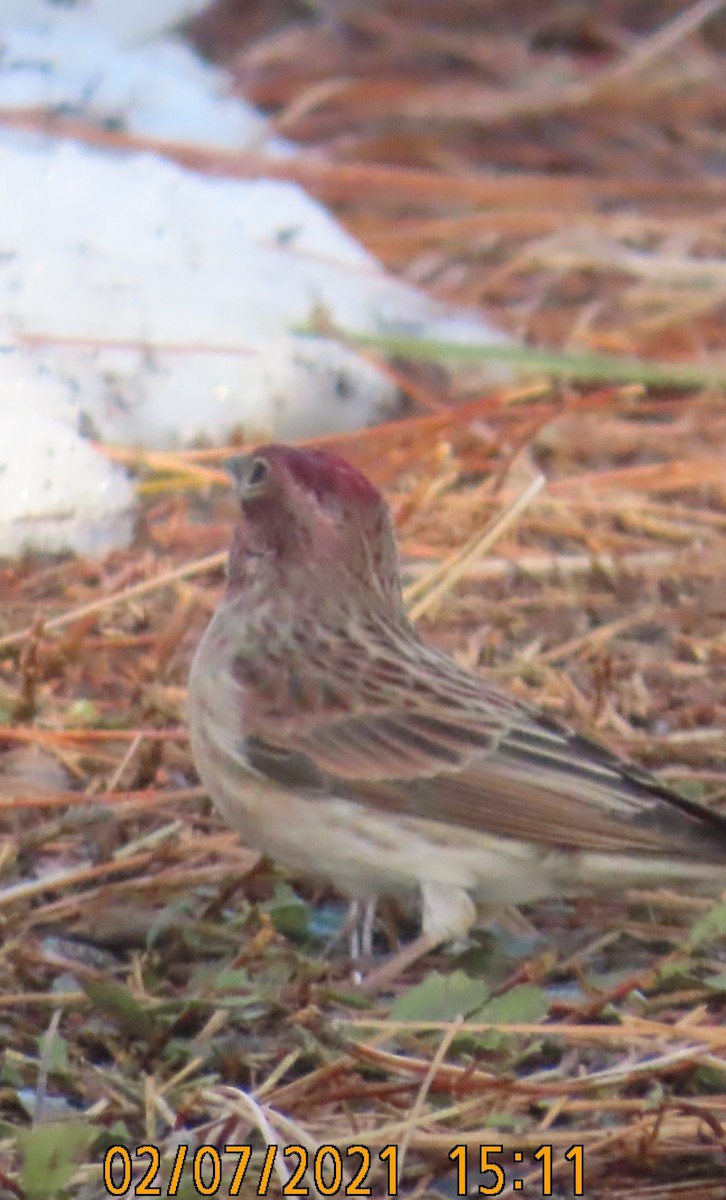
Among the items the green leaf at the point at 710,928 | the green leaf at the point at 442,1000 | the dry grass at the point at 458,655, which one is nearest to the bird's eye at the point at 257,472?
the dry grass at the point at 458,655

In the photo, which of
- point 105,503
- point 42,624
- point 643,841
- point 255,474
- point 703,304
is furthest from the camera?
point 703,304

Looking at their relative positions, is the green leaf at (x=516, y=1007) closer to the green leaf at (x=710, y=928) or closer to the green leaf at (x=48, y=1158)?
the green leaf at (x=710, y=928)

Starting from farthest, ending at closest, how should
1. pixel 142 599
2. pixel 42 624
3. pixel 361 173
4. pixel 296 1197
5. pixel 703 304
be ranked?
pixel 361 173, pixel 703 304, pixel 142 599, pixel 42 624, pixel 296 1197

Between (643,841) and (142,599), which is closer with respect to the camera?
(643,841)

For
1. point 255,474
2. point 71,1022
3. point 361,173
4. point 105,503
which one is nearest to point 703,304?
point 361,173

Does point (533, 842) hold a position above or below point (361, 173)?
above

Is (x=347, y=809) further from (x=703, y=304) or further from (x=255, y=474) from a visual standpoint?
(x=703, y=304)
